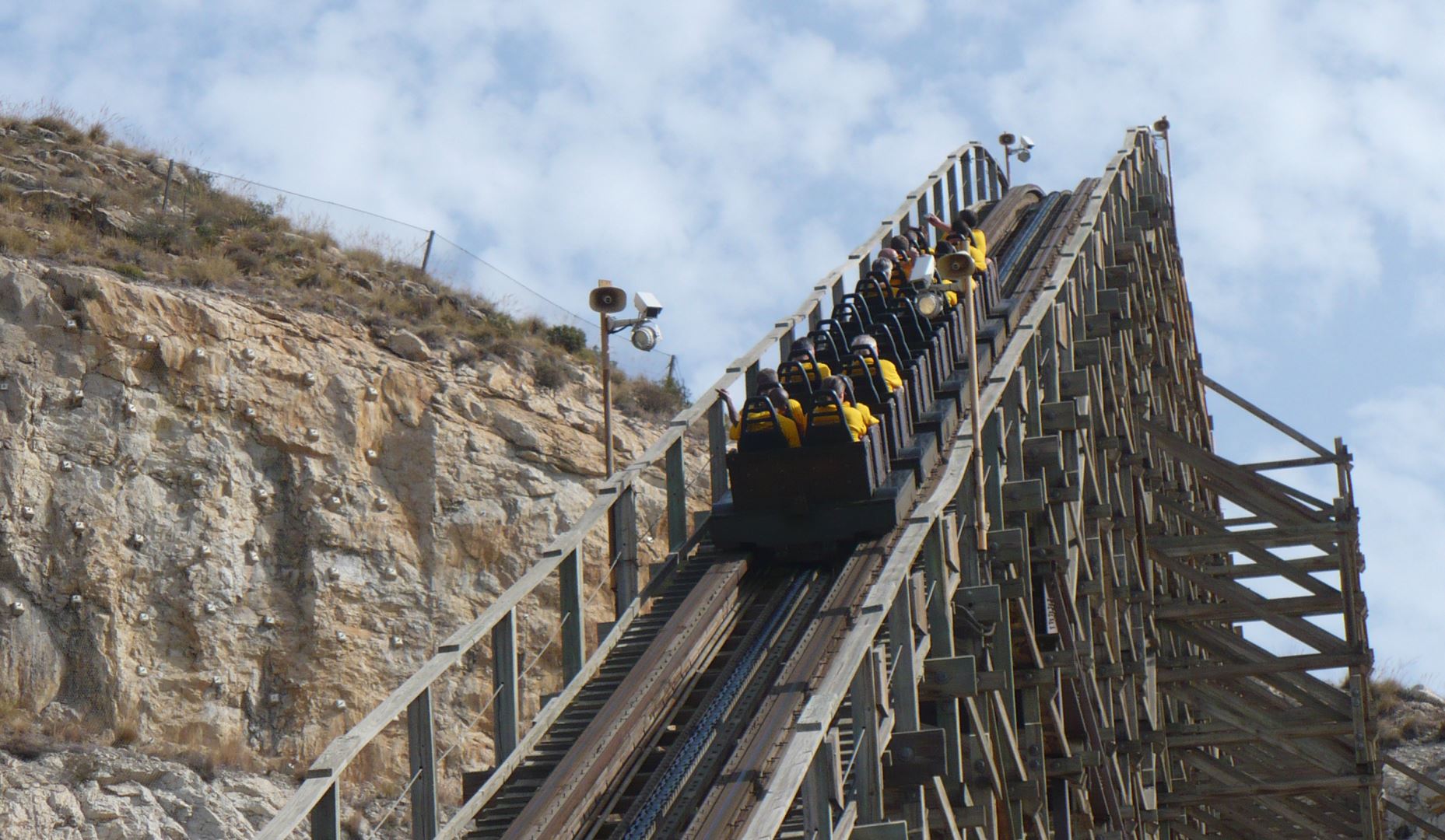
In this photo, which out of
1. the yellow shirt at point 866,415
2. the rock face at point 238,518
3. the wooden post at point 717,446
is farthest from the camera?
the rock face at point 238,518

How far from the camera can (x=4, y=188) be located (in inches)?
979

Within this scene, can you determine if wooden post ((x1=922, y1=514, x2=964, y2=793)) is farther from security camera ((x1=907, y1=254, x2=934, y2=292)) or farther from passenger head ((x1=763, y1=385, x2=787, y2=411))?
passenger head ((x1=763, y1=385, x2=787, y2=411))

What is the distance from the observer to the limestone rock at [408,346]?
982 inches

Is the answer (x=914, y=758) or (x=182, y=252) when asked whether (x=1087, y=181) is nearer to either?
(x=182, y=252)

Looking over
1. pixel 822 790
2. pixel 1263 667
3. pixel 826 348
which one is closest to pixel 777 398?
pixel 826 348

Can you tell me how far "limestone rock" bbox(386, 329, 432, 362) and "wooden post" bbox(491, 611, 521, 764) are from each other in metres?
13.4

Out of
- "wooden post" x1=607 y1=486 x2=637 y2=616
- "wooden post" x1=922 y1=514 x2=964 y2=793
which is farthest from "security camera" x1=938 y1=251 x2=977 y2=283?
"wooden post" x1=607 y1=486 x2=637 y2=616

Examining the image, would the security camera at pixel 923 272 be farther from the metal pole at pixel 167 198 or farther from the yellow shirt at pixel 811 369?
the metal pole at pixel 167 198

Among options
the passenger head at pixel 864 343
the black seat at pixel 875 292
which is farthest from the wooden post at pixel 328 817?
the black seat at pixel 875 292

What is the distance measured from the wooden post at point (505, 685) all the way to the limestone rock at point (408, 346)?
43.9 ft

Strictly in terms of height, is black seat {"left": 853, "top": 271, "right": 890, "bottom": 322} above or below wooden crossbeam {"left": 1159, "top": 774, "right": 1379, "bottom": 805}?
above

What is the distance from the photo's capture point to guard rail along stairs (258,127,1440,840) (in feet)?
35.5

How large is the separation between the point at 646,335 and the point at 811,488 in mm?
3005

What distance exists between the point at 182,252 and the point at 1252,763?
50.8ft
